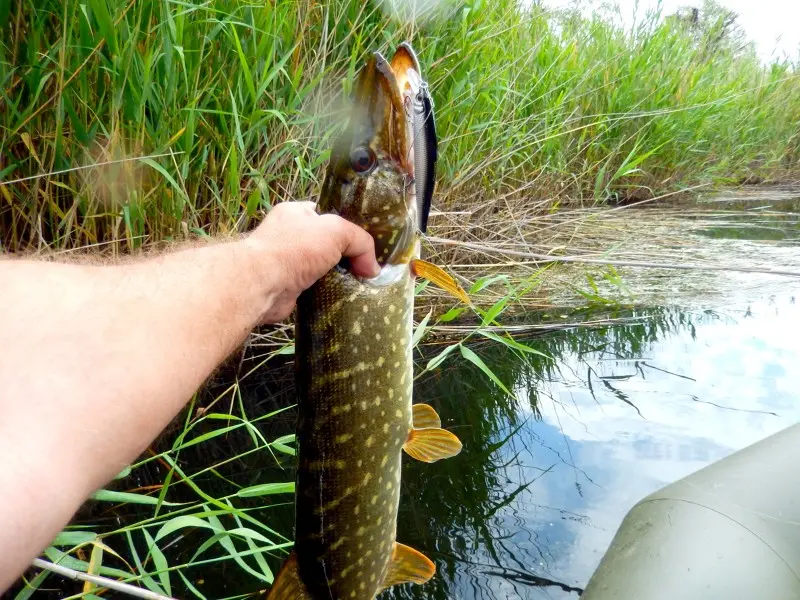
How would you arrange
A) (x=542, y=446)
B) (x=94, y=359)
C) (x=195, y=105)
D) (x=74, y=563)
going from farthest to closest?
(x=542, y=446) → (x=195, y=105) → (x=74, y=563) → (x=94, y=359)

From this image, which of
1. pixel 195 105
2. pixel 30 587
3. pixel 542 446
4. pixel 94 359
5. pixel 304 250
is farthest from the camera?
pixel 542 446

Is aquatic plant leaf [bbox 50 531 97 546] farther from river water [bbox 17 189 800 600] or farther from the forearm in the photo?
the forearm

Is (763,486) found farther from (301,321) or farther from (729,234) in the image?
(729,234)

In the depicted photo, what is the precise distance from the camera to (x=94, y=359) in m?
0.89

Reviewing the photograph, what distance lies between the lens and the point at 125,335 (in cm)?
96

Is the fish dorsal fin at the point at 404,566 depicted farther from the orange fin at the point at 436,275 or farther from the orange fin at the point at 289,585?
the orange fin at the point at 436,275

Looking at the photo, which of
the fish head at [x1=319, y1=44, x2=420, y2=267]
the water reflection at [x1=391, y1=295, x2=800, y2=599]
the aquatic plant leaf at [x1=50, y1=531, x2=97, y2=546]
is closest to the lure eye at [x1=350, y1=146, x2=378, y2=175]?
the fish head at [x1=319, y1=44, x2=420, y2=267]

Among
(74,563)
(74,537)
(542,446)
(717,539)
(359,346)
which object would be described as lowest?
(542,446)

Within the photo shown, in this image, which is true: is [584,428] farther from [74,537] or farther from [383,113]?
[74,537]

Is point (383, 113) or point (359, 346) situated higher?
point (383, 113)

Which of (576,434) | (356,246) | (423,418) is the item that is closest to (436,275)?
(356,246)

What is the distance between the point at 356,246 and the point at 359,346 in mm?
209

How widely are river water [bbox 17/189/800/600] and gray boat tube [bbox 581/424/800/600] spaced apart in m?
0.46

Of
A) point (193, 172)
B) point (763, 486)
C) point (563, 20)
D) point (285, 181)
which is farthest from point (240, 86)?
point (563, 20)
